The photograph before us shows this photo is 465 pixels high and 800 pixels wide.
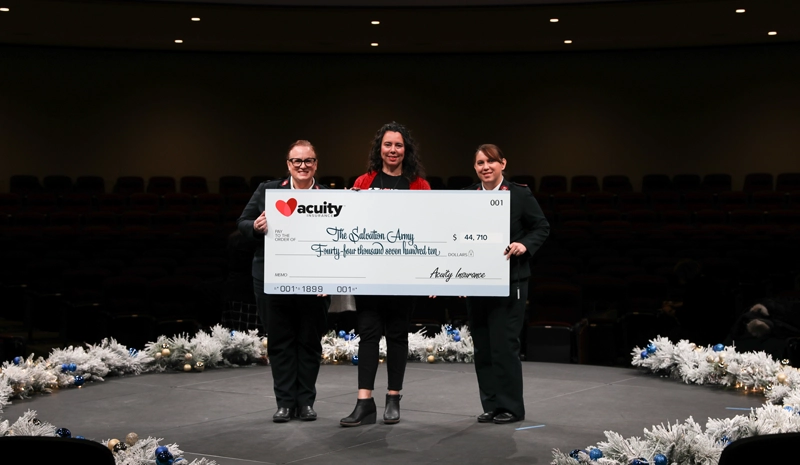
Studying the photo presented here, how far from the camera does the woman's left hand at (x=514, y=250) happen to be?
167 inches

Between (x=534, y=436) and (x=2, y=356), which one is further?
(x=2, y=356)

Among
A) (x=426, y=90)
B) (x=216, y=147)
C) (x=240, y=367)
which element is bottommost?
(x=240, y=367)

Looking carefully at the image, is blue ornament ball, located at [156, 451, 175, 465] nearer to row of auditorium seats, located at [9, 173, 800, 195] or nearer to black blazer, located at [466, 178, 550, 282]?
black blazer, located at [466, 178, 550, 282]

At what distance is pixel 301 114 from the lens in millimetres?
17297

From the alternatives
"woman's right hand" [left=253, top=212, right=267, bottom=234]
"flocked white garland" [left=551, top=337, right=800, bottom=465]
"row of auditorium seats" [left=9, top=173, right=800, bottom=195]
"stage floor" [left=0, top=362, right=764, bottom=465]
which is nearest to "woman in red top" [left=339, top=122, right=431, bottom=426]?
"stage floor" [left=0, top=362, right=764, bottom=465]

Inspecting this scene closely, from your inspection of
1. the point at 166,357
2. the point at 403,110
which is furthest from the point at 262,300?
the point at 403,110

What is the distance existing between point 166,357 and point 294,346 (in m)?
1.78

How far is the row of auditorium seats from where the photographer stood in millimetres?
15383

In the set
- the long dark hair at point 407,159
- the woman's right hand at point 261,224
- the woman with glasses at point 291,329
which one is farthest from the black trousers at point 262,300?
the long dark hair at point 407,159

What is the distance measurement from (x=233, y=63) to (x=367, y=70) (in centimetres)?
267

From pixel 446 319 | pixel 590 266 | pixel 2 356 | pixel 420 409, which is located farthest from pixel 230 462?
pixel 590 266

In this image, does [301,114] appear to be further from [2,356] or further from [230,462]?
[230,462]

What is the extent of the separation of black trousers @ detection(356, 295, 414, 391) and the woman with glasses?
294 millimetres

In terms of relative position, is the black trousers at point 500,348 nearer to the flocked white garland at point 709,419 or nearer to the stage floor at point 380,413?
the stage floor at point 380,413
